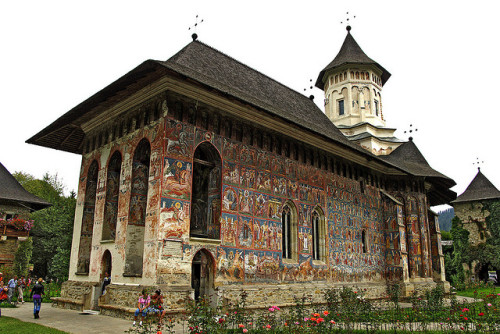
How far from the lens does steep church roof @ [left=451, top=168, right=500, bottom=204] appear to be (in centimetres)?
3547

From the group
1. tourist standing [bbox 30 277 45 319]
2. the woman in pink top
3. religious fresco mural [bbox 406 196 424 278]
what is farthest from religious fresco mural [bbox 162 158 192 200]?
religious fresco mural [bbox 406 196 424 278]

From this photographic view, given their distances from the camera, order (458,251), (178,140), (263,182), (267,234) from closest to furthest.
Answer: (178,140) < (267,234) < (263,182) < (458,251)

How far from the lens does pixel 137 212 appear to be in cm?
1312

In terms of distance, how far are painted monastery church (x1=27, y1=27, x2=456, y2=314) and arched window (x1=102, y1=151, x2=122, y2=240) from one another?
0.04 meters

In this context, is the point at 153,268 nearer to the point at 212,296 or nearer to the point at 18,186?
the point at 212,296

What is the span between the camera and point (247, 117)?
14.5m

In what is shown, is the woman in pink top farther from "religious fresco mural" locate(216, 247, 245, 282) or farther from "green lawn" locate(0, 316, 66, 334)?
"religious fresco mural" locate(216, 247, 245, 282)

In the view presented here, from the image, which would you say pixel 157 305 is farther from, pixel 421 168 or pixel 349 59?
pixel 349 59

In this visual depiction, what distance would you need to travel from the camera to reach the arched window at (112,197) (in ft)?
46.5

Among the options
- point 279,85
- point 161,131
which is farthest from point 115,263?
point 279,85

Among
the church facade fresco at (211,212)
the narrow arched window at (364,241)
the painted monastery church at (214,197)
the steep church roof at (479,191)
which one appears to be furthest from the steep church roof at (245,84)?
the steep church roof at (479,191)

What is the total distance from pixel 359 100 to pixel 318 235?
16.1 metres

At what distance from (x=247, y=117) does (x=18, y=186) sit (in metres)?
19.1

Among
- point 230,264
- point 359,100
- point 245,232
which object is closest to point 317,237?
point 245,232
